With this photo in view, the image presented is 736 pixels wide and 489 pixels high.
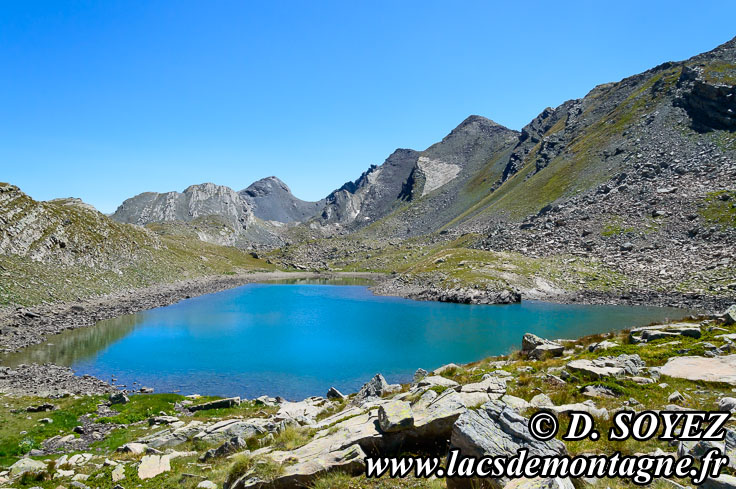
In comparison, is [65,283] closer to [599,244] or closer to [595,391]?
[595,391]

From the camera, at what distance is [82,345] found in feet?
169

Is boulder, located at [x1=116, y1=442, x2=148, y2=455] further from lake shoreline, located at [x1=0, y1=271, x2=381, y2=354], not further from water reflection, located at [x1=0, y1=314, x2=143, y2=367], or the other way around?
lake shoreline, located at [x1=0, y1=271, x2=381, y2=354]

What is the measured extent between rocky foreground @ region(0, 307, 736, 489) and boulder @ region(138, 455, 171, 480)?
→ 3.6 inches

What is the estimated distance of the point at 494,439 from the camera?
392 inches

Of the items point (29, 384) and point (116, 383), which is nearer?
point (29, 384)

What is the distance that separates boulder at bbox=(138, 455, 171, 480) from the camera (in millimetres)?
15850

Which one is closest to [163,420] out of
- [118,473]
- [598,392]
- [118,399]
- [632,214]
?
[118,399]

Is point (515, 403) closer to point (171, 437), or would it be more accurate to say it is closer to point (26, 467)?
point (171, 437)

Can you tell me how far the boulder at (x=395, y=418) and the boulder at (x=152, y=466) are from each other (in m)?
10.2

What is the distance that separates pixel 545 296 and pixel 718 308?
31.1 meters

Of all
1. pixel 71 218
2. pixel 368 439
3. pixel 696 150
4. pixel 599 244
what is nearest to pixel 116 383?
pixel 368 439

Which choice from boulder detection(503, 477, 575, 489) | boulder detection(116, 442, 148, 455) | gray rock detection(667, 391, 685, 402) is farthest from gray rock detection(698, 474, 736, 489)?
boulder detection(116, 442, 148, 455)

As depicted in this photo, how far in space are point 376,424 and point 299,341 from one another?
47.8m

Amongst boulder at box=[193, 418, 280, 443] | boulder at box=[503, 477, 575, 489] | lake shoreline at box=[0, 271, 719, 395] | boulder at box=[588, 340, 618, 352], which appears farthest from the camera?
lake shoreline at box=[0, 271, 719, 395]
